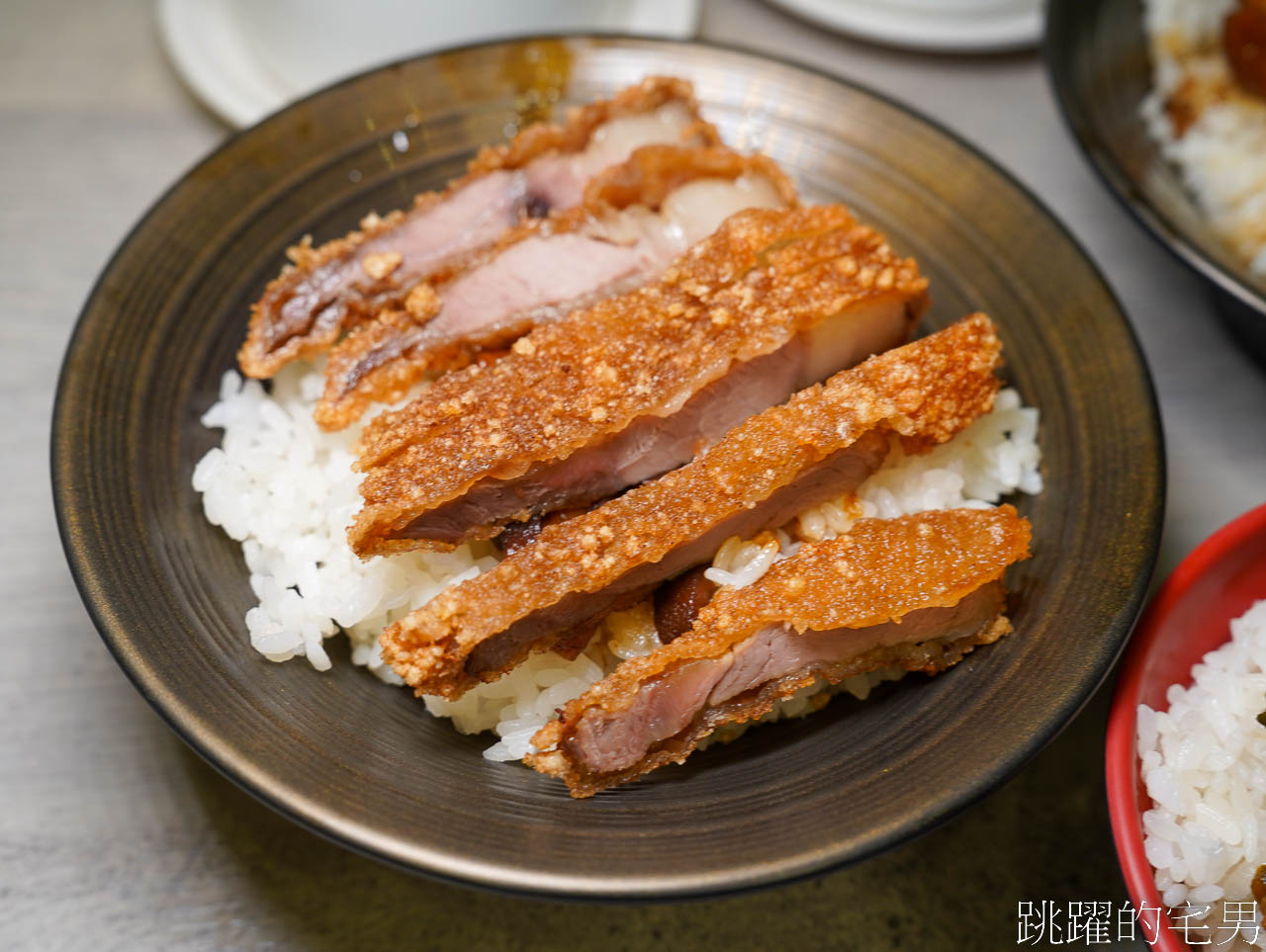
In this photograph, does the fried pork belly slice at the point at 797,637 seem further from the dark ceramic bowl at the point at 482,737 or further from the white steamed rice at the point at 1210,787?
the white steamed rice at the point at 1210,787

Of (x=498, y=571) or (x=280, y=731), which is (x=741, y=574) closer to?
(x=498, y=571)

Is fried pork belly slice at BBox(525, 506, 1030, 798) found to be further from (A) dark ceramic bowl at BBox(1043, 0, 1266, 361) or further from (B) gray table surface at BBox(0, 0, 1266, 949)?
(A) dark ceramic bowl at BBox(1043, 0, 1266, 361)

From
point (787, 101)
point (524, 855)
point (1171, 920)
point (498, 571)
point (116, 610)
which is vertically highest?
point (787, 101)

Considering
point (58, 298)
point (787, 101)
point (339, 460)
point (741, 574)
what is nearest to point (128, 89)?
point (58, 298)

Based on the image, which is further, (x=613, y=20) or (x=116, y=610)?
(x=613, y=20)

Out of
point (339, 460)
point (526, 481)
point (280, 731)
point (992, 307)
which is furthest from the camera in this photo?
point (992, 307)

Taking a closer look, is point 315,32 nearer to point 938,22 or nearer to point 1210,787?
point 938,22

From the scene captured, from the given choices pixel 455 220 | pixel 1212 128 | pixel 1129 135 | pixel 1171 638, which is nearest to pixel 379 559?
pixel 455 220
